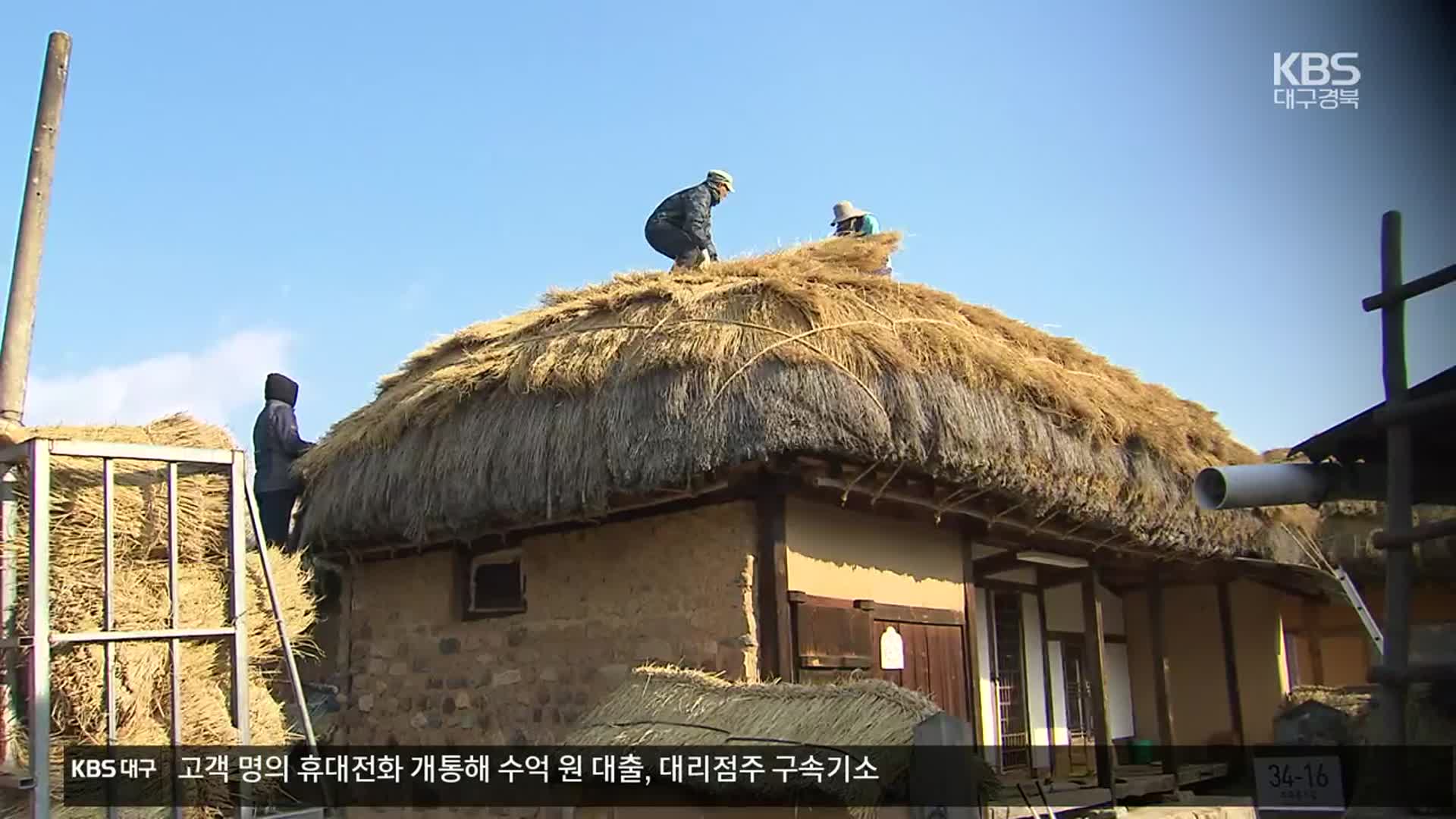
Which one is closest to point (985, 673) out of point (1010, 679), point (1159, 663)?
point (1010, 679)

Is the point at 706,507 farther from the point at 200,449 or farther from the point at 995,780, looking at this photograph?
the point at 200,449

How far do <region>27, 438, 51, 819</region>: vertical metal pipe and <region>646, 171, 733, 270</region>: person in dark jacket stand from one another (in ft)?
18.0

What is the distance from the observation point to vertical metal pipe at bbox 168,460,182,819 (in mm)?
4164

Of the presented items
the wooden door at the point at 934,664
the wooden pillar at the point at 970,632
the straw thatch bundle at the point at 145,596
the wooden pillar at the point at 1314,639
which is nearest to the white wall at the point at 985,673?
the wooden pillar at the point at 970,632

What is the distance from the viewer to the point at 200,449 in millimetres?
4492

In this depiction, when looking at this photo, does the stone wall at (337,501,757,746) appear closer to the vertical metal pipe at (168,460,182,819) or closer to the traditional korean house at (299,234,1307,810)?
the traditional korean house at (299,234,1307,810)

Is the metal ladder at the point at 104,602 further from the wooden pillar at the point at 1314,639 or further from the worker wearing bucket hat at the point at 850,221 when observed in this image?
the wooden pillar at the point at 1314,639

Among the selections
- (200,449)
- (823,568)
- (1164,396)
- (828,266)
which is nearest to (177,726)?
(200,449)

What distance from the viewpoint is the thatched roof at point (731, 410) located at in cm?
651

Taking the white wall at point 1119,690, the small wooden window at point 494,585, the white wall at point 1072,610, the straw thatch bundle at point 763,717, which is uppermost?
the small wooden window at point 494,585

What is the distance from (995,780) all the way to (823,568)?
236cm

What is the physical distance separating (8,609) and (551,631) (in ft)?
11.9

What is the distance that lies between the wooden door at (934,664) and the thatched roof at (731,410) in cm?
96

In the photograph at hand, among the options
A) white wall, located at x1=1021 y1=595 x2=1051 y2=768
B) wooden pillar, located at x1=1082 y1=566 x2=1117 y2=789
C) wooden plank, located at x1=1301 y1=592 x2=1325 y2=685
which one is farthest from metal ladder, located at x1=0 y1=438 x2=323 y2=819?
wooden plank, located at x1=1301 y1=592 x2=1325 y2=685
